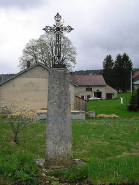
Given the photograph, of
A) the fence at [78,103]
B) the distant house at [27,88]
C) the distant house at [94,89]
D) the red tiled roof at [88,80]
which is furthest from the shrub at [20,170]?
the red tiled roof at [88,80]

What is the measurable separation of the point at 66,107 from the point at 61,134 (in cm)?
60

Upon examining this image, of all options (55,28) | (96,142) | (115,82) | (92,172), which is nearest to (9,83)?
(96,142)

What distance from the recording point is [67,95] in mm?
5047

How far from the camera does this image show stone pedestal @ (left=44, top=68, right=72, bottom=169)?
4.90 meters

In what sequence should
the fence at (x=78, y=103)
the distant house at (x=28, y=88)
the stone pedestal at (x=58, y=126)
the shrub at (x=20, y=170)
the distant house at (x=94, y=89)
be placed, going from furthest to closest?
1. the distant house at (x=94, y=89)
2. the fence at (x=78, y=103)
3. the distant house at (x=28, y=88)
4. the stone pedestal at (x=58, y=126)
5. the shrub at (x=20, y=170)

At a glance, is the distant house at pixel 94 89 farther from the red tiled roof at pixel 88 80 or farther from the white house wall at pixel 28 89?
the white house wall at pixel 28 89

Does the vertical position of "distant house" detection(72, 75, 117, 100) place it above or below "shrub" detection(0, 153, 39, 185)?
above

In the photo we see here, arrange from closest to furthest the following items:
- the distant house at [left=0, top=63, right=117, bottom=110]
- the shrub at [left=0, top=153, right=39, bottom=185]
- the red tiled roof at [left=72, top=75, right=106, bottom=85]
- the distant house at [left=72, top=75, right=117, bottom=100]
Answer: the shrub at [left=0, top=153, right=39, bottom=185] → the distant house at [left=0, top=63, right=117, bottom=110] → the distant house at [left=72, top=75, right=117, bottom=100] → the red tiled roof at [left=72, top=75, right=106, bottom=85]

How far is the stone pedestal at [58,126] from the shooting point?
490 cm

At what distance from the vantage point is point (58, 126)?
4.95 metres

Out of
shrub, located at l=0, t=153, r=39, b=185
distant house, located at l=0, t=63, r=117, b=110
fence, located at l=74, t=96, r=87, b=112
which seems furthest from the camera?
fence, located at l=74, t=96, r=87, b=112

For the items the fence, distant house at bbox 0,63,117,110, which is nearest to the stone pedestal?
distant house at bbox 0,63,117,110

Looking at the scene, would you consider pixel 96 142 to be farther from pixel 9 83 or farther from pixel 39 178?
pixel 9 83

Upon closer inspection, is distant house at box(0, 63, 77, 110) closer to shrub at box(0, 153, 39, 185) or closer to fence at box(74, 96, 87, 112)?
fence at box(74, 96, 87, 112)
